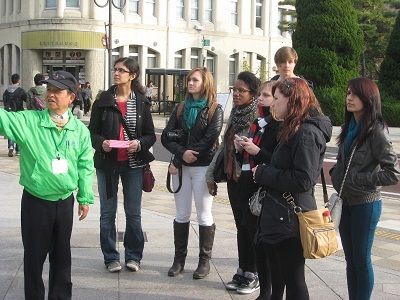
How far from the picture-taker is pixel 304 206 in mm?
4031

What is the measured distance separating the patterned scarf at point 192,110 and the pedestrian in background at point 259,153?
69 centimetres

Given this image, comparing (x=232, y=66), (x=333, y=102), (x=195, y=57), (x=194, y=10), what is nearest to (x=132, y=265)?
(x=333, y=102)

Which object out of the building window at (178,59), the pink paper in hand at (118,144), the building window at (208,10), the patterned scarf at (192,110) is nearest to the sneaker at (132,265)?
the pink paper in hand at (118,144)

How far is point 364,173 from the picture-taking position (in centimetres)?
434

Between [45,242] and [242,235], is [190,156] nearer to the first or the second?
[242,235]

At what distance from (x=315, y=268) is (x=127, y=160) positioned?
2.03 metres

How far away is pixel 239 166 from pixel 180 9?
41.3m

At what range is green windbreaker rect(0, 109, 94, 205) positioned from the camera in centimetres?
427

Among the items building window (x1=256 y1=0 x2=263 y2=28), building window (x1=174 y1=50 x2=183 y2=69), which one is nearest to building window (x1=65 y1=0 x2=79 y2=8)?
building window (x1=174 y1=50 x2=183 y2=69)

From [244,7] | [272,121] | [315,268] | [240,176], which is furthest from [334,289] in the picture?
[244,7]

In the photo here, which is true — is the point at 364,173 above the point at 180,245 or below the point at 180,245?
above

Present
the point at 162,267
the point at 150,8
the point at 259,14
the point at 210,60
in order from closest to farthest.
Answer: the point at 162,267 → the point at 150,8 → the point at 210,60 → the point at 259,14

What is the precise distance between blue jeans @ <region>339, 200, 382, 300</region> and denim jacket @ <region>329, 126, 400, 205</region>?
0.07 meters

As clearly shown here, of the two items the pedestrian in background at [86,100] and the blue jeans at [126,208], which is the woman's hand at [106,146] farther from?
the pedestrian in background at [86,100]
